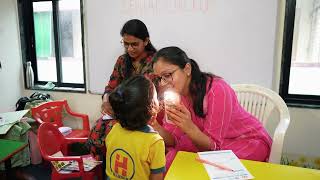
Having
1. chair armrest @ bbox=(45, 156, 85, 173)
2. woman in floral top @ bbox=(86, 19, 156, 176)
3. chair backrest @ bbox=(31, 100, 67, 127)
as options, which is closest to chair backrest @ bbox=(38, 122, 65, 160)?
chair armrest @ bbox=(45, 156, 85, 173)

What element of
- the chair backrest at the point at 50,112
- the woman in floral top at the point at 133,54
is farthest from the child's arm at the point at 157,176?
the chair backrest at the point at 50,112

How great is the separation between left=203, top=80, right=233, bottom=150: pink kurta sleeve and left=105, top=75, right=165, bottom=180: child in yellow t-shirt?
290 millimetres

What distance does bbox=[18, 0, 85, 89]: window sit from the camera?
308 cm

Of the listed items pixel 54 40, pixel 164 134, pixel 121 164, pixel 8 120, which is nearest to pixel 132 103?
pixel 121 164

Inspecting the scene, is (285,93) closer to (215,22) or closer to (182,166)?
(215,22)

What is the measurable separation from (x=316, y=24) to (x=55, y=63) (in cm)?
281

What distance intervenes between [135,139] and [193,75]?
0.49 m

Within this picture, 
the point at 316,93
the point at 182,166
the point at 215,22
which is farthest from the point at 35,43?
the point at 316,93

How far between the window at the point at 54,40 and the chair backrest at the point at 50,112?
361 millimetres

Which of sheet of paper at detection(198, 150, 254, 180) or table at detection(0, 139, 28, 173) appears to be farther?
table at detection(0, 139, 28, 173)

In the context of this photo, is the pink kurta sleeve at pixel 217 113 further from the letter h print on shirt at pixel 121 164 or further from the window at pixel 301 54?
the window at pixel 301 54

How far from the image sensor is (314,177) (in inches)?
39.6

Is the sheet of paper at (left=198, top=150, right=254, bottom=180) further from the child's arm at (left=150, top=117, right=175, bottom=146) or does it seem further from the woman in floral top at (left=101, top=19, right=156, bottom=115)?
the woman in floral top at (left=101, top=19, right=156, bottom=115)

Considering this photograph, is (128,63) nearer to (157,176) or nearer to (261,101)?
(261,101)
